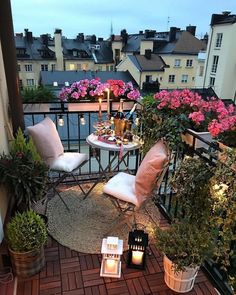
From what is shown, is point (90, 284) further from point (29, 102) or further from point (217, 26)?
point (217, 26)

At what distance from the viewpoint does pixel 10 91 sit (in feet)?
8.23

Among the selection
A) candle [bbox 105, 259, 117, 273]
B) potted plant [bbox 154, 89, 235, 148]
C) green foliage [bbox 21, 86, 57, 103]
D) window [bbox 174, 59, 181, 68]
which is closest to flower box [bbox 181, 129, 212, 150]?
potted plant [bbox 154, 89, 235, 148]

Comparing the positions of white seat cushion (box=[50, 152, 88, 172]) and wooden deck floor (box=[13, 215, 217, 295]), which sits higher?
white seat cushion (box=[50, 152, 88, 172])

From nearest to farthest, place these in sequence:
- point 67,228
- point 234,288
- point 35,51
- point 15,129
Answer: point 234,288 < point 67,228 < point 15,129 < point 35,51

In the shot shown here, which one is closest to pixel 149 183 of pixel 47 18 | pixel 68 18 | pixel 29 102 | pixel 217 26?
pixel 29 102

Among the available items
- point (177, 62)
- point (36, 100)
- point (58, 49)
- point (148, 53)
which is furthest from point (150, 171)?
point (58, 49)

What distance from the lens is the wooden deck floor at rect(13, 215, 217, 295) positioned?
5.95 feet

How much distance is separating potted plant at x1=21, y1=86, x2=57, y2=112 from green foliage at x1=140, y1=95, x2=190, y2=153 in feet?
4.35

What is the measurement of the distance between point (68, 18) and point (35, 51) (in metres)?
9.07

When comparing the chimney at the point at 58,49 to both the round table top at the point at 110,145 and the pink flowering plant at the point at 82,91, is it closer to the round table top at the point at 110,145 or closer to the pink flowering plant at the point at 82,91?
the pink flowering plant at the point at 82,91

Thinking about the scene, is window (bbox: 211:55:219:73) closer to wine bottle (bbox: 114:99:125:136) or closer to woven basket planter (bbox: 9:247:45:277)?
wine bottle (bbox: 114:99:125:136)

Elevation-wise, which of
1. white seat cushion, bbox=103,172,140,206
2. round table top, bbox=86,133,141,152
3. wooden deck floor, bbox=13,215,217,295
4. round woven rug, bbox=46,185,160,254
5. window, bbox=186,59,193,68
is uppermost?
window, bbox=186,59,193,68

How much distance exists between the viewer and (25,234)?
1.75m

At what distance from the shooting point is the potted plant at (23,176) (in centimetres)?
194
